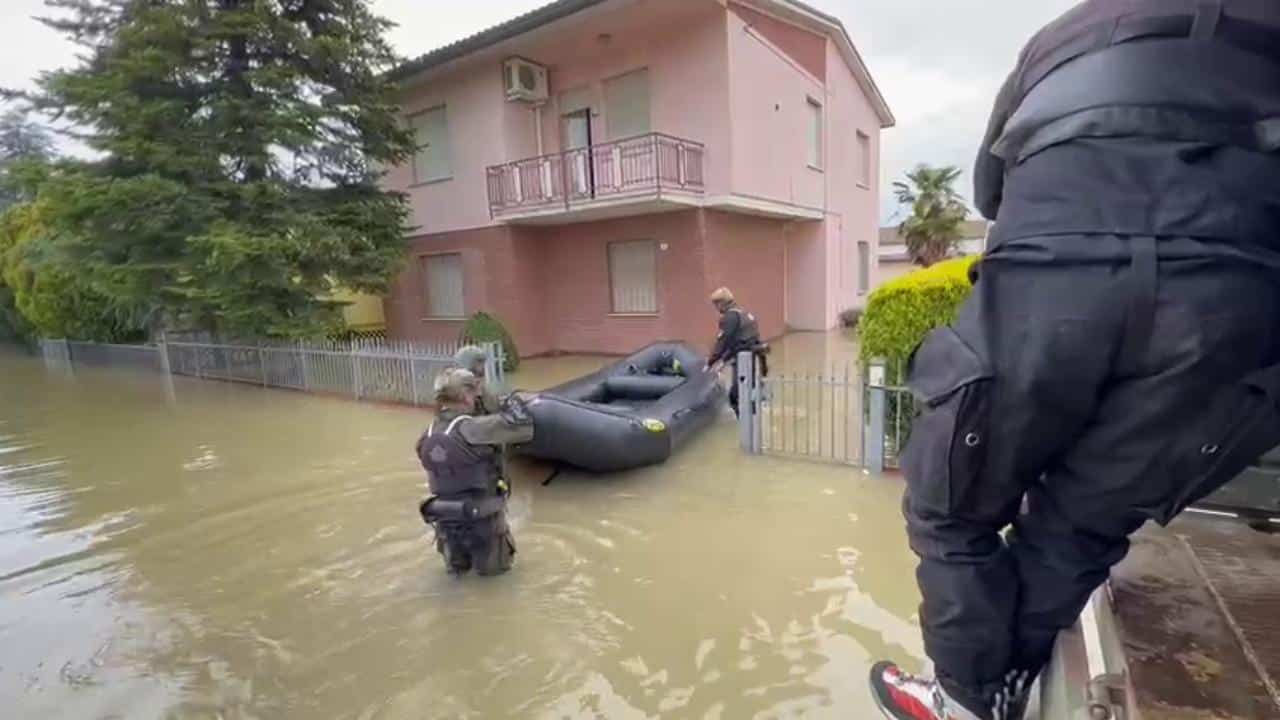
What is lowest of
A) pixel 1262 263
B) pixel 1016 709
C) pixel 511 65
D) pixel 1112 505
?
pixel 1016 709

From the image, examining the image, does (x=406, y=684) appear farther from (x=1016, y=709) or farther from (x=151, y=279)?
(x=151, y=279)

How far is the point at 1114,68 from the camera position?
1146 millimetres

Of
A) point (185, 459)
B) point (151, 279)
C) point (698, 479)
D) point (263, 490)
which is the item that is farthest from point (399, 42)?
point (698, 479)

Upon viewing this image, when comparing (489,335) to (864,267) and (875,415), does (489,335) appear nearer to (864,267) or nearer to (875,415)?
(875,415)

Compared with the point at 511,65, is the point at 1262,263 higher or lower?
lower

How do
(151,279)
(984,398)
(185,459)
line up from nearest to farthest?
(984,398)
(185,459)
(151,279)

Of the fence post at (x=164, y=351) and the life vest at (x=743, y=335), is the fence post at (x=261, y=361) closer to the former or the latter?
the fence post at (x=164, y=351)

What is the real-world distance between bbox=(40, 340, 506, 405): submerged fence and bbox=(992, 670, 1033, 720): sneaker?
616 centimetres

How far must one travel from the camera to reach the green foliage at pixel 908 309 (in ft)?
17.3

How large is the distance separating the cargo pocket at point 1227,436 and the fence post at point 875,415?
443 centimetres

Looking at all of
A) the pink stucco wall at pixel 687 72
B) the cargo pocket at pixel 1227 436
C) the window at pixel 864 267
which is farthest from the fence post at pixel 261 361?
the window at pixel 864 267

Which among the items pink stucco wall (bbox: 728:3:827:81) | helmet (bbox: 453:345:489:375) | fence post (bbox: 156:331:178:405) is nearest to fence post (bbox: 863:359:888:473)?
helmet (bbox: 453:345:489:375)

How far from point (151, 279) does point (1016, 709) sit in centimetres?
1332

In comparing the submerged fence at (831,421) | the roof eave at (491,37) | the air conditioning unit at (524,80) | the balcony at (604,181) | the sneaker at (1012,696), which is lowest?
the submerged fence at (831,421)
